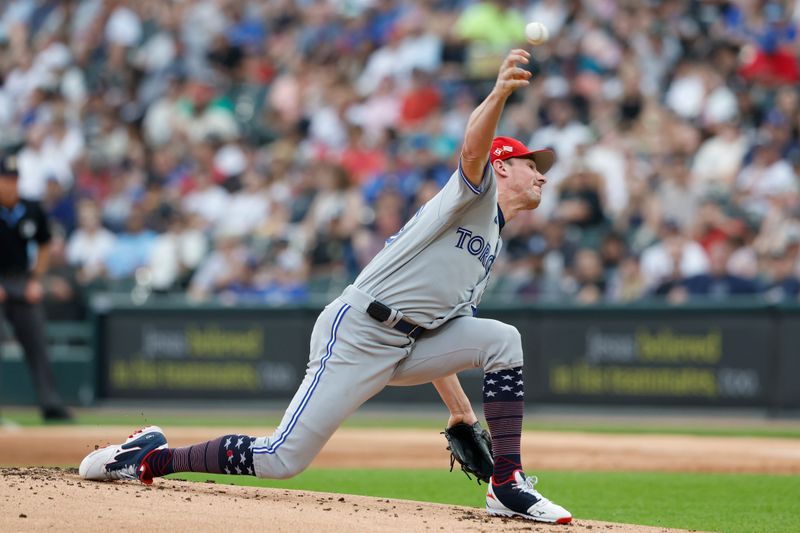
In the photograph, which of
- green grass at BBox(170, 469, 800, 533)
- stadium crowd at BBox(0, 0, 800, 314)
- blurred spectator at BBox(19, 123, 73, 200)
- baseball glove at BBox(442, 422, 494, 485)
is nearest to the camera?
baseball glove at BBox(442, 422, 494, 485)

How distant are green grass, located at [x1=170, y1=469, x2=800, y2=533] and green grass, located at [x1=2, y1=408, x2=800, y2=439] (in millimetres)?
3265

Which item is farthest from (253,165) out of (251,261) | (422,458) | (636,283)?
(422,458)

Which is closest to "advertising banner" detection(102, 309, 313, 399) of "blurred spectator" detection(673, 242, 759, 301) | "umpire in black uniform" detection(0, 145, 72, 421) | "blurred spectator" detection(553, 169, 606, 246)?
"umpire in black uniform" detection(0, 145, 72, 421)

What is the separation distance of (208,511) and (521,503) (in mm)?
1332

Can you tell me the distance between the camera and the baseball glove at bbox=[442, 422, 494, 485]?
19.4ft

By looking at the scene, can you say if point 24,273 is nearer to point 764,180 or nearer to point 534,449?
point 534,449

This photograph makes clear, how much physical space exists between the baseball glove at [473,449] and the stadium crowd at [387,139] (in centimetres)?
704

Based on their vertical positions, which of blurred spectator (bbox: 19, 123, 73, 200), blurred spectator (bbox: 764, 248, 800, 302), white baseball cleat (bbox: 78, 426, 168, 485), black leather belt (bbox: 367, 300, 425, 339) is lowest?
white baseball cleat (bbox: 78, 426, 168, 485)

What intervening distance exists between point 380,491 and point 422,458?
217 cm

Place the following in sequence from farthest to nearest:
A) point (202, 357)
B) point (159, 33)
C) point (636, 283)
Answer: point (159, 33), point (202, 357), point (636, 283)

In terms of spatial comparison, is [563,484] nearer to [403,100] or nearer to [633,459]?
[633,459]

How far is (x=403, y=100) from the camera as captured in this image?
53.1 feet

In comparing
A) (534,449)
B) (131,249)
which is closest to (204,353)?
(131,249)

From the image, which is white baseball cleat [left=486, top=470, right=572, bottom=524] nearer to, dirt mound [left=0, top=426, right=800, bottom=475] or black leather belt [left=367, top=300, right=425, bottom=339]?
black leather belt [left=367, top=300, right=425, bottom=339]
